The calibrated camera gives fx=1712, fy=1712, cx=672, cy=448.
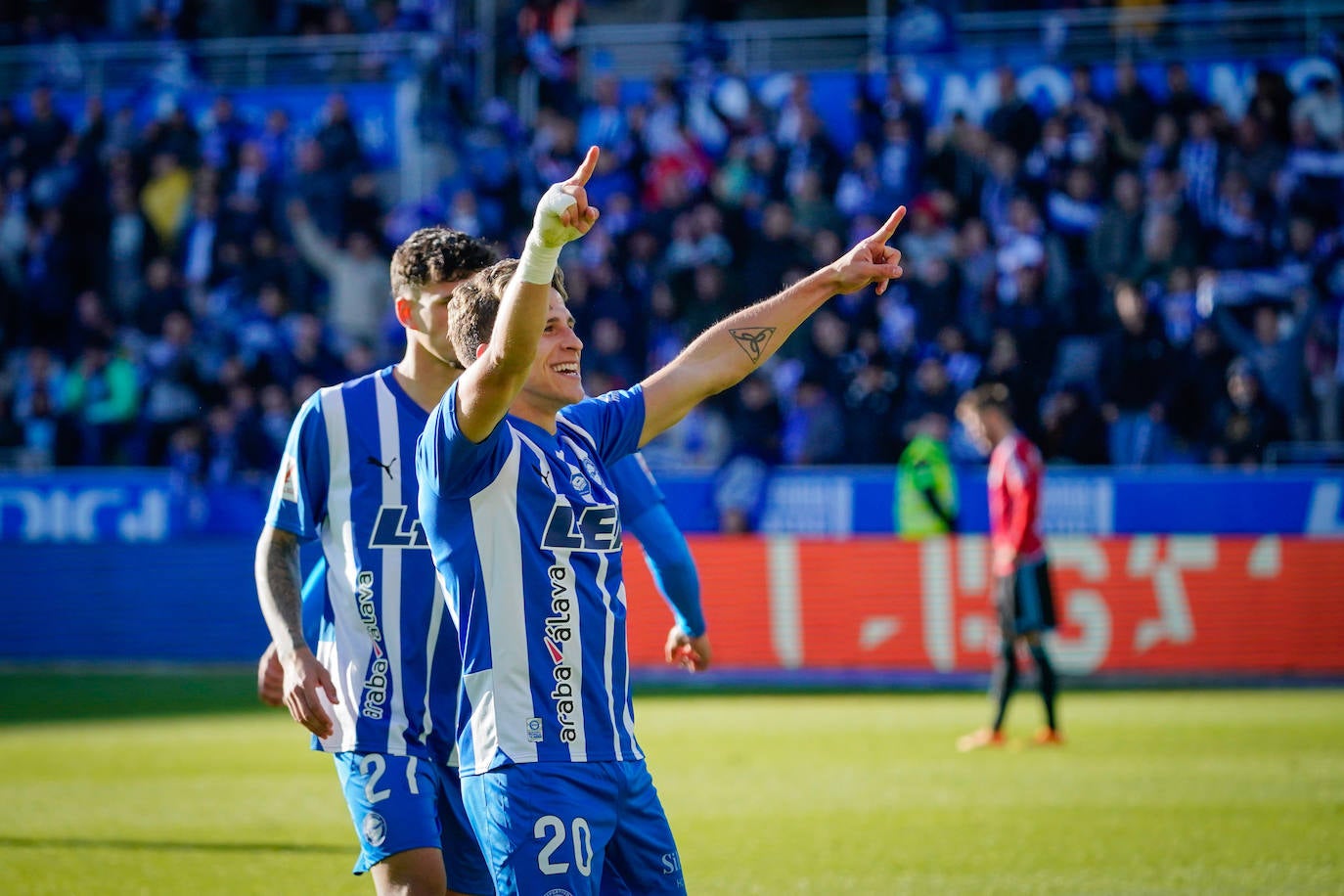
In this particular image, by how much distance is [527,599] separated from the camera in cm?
397

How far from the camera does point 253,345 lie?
18531mm

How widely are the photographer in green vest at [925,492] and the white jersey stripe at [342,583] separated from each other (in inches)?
390

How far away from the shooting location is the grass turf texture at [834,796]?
725 centimetres

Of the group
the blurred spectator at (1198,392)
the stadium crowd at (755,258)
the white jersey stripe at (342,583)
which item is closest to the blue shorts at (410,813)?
the white jersey stripe at (342,583)

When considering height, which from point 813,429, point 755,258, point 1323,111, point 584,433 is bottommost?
point 584,433

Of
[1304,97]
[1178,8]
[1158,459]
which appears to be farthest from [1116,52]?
[1158,459]

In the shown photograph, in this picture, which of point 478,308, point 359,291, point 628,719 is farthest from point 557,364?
point 359,291

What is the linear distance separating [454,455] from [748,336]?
3.39 ft

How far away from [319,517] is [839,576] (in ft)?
31.9

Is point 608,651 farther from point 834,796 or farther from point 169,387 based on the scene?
point 169,387

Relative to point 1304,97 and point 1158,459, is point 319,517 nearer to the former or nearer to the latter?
point 1158,459

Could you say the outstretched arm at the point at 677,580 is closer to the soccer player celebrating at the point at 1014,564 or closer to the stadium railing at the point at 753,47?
the soccer player celebrating at the point at 1014,564

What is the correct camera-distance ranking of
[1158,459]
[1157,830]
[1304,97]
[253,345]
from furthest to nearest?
[253,345] → [1304,97] → [1158,459] → [1157,830]

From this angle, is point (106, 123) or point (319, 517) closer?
point (319, 517)
